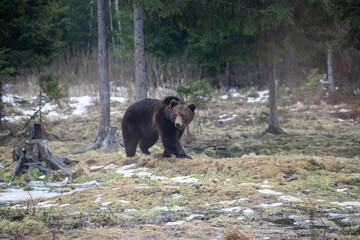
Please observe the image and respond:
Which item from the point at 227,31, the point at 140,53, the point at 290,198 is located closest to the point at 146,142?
the point at 140,53

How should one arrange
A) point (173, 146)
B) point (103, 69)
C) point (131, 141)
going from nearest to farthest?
point (173, 146) → point (131, 141) → point (103, 69)

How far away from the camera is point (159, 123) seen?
9203 mm

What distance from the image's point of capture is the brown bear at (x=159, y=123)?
29.2 ft

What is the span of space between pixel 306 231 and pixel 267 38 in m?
11.0

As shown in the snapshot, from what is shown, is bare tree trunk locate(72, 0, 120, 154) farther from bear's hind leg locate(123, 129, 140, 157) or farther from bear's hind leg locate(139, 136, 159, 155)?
bear's hind leg locate(123, 129, 140, 157)

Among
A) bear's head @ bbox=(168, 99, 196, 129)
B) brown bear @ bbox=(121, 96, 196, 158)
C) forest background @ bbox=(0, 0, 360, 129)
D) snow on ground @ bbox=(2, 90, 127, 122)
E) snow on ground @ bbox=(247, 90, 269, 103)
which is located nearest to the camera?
bear's head @ bbox=(168, 99, 196, 129)

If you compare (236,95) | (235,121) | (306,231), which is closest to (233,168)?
(306,231)

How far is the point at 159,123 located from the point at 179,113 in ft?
2.12

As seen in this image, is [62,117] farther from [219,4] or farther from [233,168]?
Answer: [233,168]

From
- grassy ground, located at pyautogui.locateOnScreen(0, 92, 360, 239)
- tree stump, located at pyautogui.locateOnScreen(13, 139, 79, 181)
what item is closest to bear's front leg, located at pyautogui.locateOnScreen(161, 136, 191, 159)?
grassy ground, located at pyautogui.locateOnScreen(0, 92, 360, 239)

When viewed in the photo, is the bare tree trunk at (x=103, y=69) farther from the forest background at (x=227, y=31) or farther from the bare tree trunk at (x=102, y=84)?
the forest background at (x=227, y=31)

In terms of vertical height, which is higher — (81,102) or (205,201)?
(81,102)

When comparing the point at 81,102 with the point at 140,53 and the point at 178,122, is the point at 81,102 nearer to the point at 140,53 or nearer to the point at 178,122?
the point at 140,53

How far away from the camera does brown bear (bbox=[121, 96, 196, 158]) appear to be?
8898mm
